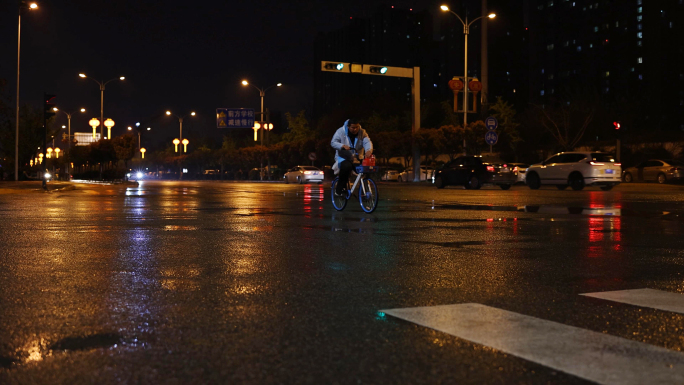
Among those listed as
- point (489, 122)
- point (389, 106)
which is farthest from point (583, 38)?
point (489, 122)

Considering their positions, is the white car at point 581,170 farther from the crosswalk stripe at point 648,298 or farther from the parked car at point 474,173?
the crosswalk stripe at point 648,298

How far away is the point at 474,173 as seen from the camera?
31891mm

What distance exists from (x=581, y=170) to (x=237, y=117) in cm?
4847

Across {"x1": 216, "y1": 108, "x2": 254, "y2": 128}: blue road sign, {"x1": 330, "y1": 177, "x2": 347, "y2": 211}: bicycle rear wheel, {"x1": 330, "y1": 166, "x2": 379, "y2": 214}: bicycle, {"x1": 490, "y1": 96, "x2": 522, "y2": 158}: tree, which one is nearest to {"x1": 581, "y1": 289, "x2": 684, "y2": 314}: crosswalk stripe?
{"x1": 330, "y1": 166, "x2": 379, "y2": 214}: bicycle

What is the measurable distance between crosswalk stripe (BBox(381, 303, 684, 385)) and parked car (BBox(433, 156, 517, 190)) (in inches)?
1065

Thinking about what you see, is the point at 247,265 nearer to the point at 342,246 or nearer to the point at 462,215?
the point at 342,246

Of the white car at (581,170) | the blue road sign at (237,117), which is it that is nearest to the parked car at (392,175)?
the blue road sign at (237,117)

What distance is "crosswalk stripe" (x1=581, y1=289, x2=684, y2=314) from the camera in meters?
5.20

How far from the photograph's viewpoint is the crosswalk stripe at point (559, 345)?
11.4 ft

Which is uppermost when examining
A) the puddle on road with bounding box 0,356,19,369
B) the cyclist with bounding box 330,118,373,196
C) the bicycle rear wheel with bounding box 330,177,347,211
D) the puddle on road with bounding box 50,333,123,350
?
the cyclist with bounding box 330,118,373,196

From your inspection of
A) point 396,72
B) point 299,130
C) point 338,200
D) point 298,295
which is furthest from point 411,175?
point 298,295

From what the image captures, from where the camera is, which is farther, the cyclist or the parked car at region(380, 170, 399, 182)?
the parked car at region(380, 170, 399, 182)

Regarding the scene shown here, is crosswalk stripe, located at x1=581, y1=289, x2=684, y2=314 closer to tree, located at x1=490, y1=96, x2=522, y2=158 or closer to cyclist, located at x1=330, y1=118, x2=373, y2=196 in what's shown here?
cyclist, located at x1=330, y1=118, x2=373, y2=196

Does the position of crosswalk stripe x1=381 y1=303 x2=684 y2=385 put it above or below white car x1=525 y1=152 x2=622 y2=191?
below
